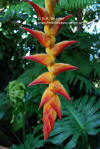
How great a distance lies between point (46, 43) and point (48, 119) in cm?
6

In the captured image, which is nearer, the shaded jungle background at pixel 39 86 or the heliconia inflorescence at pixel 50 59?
the heliconia inflorescence at pixel 50 59

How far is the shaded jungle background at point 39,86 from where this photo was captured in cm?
94

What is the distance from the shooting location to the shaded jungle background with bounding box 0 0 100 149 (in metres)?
0.94

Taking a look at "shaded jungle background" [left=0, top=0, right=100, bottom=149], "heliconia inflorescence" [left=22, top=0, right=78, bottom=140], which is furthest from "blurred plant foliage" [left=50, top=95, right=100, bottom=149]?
"heliconia inflorescence" [left=22, top=0, right=78, bottom=140]

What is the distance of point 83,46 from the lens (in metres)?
1.14

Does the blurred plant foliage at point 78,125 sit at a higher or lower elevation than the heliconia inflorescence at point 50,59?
lower

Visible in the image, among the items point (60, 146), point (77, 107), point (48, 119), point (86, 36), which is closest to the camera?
point (48, 119)

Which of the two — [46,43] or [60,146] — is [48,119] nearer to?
[46,43]

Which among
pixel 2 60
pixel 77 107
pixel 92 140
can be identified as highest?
pixel 2 60

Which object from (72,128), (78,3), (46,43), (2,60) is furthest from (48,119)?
(2,60)

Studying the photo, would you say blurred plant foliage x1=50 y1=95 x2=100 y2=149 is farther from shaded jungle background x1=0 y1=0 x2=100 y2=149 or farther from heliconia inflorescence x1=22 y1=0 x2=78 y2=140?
heliconia inflorescence x1=22 y1=0 x2=78 y2=140

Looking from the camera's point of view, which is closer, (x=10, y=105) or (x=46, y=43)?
(x=46, y=43)

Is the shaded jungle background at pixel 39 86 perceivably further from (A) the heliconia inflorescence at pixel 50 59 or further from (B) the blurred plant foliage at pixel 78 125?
(A) the heliconia inflorescence at pixel 50 59

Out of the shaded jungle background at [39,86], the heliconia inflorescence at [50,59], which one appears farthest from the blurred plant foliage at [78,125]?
the heliconia inflorescence at [50,59]
